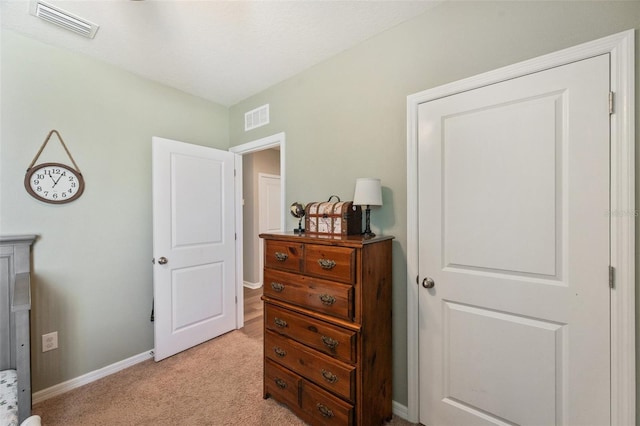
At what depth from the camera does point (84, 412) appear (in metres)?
1.80

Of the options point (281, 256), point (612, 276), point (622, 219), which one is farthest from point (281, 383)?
point (622, 219)

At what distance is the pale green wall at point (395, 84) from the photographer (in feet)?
4.23

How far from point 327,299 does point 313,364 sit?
434mm

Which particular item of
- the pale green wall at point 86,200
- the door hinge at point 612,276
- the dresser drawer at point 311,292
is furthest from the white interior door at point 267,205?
the door hinge at point 612,276

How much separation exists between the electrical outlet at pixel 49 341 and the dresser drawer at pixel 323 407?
75.9 inches

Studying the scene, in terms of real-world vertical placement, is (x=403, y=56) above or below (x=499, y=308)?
above

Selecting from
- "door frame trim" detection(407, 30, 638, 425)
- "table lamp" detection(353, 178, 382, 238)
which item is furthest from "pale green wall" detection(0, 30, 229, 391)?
"door frame trim" detection(407, 30, 638, 425)

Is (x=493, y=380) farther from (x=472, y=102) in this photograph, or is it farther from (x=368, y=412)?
(x=472, y=102)

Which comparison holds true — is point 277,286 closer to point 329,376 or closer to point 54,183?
point 329,376

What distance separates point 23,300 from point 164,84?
→ 2.08 m

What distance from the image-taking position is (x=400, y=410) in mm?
1745

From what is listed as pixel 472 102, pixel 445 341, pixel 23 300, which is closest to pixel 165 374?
pixel 23 300

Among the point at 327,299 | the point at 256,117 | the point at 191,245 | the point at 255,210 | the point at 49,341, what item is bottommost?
the point at 49,341

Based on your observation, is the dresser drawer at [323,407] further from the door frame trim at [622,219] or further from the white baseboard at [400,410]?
the door frame trim at [622,219]
